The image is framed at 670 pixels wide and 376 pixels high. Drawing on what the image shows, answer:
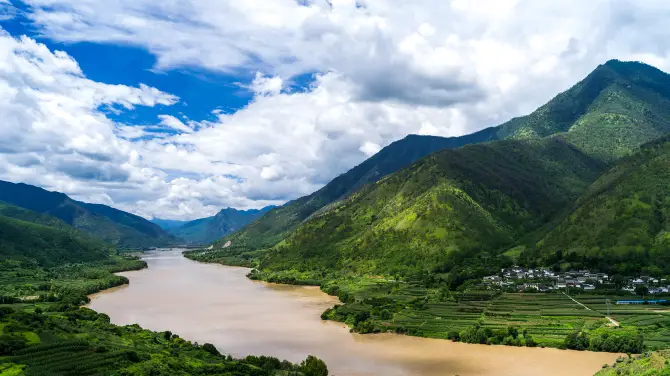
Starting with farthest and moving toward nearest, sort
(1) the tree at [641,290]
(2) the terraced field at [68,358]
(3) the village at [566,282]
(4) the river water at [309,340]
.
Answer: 1. (3) the village at [566,282]
2. (1) the tree at [641,290]
3. (4) the river water at [309,340]
4. (2) the terraced field at [68,358]

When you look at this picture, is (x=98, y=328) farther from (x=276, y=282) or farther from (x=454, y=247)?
(x=454, y=247)

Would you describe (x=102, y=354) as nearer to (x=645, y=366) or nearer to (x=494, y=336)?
(x=494, y=336)

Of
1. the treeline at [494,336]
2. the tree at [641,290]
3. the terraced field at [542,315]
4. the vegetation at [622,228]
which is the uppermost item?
the vegetation at [622,228]

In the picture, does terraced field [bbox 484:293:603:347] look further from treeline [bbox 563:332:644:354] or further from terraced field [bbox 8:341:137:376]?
terraced field [bbox 8:341:137:376]

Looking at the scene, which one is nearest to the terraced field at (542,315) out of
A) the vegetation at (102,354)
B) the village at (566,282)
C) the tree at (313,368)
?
the village at (566,282)

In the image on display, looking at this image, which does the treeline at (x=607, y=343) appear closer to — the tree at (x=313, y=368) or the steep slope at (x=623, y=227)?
the tree at (x=313, y=368)

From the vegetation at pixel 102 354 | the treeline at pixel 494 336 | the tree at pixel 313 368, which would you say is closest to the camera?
the vegetation at pixel 102 354

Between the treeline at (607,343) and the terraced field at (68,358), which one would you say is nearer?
the terraced field at (68,358)

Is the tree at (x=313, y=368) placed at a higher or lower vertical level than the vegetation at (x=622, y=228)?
lower

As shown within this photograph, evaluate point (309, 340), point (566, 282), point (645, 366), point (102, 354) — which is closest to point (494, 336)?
point (309, 340)
